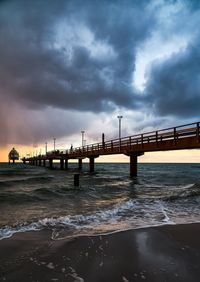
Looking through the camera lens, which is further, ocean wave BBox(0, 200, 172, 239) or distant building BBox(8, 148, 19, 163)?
distant building BBox(8, 148, 19, 163)

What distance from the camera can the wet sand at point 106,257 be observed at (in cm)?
366

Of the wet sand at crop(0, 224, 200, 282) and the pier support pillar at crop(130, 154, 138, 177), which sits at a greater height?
the pier support pillar at crop(130, 154, 138, 177)

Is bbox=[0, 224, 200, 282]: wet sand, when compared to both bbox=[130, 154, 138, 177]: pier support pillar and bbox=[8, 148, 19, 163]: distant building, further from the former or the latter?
bbox=[8, 148, 19, 163]: distant building

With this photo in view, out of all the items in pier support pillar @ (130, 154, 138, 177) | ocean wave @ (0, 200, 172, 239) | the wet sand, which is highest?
pier support pillar @ (130, 154, 138, 177)

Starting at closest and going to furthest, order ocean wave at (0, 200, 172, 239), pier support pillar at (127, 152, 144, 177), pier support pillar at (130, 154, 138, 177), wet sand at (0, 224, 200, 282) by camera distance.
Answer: wet sand at (0, 224, 200, 282)
ocean wave at (0, 200, 172, 239)
pier support pillar at (127, 152, 144, 177)
pier support pillar at (130, 154, 138, 177)

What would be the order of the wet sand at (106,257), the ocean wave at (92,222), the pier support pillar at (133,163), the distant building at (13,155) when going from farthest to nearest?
the distant building at (13,155) < the pier support pillar at (133,163) < the ocean wave at (92,222) < the wet sand at (106,257)

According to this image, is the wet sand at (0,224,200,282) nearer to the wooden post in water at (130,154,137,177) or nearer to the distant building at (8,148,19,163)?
the wooden post in water at (130,154,137,177)

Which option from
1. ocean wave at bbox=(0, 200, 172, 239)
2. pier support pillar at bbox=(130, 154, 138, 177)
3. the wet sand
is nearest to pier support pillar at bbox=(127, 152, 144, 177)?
pier support pillar at bbox=(130, 154, 138, 177)

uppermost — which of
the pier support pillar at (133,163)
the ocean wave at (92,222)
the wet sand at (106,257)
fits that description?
the pier support pillar at (133,163)

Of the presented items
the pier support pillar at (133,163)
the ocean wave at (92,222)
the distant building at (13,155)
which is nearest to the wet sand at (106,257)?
the ocean wave at (92,222)

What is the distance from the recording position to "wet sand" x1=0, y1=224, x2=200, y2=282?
3.66 meters

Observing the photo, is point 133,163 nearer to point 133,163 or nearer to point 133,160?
point 133,163

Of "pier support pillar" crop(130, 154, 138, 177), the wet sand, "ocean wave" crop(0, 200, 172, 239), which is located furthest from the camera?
"pier support pillar" crop(130, 154, 138, 177)

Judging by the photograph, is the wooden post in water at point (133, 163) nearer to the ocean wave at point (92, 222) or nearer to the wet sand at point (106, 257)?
the ocean wave at point (92, 222)
